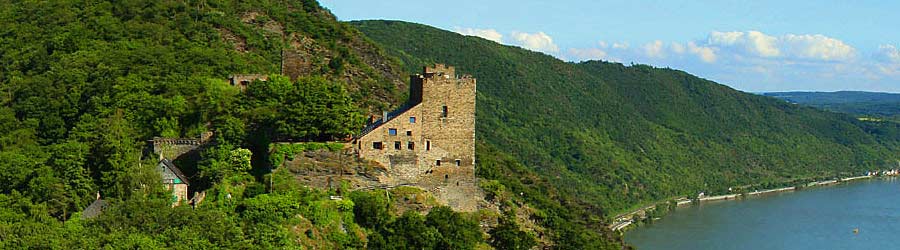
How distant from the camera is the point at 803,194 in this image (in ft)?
391

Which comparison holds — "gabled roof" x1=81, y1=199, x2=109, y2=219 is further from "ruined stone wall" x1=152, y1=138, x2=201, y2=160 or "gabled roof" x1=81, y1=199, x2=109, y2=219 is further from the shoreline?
the shoreline

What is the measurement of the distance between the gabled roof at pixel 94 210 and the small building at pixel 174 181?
5.75ft

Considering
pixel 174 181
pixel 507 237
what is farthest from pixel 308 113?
pixel 507 237

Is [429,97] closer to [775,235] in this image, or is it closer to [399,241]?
[399,241]

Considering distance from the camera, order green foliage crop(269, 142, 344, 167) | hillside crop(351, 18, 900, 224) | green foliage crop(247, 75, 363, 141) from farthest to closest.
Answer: hillside crop(351, 18, 900, 224) < green foliage crop(247, 75, 363, 141) < green foliage crop(269, 142, 344, 167)

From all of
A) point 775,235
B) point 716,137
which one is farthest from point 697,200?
point 716,137

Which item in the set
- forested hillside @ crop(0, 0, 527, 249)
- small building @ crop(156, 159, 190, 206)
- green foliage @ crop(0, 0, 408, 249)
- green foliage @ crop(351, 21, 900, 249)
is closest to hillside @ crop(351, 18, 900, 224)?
green foliage @ crop(351, 21, 900, 249)

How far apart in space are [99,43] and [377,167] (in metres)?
25.3

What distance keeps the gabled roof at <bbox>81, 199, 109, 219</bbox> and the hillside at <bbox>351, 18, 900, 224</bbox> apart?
48.2m

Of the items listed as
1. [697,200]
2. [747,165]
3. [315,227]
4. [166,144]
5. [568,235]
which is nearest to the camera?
[315,227]

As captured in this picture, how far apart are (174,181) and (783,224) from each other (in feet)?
231

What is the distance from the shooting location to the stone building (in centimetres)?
3025

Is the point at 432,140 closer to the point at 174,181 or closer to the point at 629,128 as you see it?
the point at 174,181

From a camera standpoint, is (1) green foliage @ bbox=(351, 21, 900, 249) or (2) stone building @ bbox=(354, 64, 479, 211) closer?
(2) stone building @ bbox=(354, 64, 479, 211)
